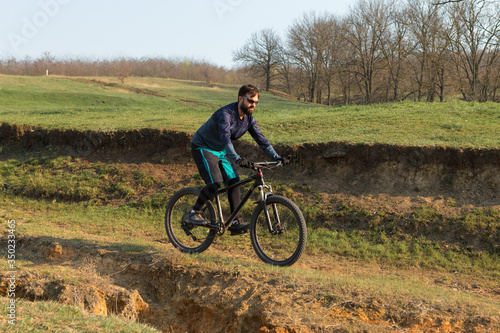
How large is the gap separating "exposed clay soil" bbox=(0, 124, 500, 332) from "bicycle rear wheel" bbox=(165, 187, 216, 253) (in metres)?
0.39

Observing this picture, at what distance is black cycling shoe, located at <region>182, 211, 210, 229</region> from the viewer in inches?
244

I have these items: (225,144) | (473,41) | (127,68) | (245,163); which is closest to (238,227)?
(245,163)

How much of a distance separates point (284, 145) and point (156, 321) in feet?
20.9

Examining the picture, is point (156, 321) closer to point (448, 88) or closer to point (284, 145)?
point (284, 145)

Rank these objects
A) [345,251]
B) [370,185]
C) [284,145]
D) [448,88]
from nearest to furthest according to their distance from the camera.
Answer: [345,251] → [370,185] → [284,145] → [448,88]

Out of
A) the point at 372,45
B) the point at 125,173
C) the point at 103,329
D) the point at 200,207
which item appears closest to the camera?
the point at 103,329

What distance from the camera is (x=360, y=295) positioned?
15.4 ft

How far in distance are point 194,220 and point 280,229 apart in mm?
1484

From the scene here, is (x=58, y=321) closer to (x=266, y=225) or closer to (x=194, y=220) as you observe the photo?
(x=194, y=220)

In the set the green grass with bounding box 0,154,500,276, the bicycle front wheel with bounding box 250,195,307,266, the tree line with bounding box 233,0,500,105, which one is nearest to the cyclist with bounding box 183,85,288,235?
the bicycle front wheel with bounding box 250,195,307,266

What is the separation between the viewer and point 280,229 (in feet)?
18.2

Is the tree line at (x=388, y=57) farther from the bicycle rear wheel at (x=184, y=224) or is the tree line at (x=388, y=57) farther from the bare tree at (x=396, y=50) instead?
the bicycle rear wheel at (x=184, y=224)

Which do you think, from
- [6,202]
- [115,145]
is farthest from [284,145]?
[6,202]

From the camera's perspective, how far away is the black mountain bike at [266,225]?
17.7ft
